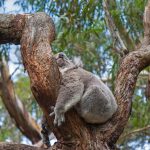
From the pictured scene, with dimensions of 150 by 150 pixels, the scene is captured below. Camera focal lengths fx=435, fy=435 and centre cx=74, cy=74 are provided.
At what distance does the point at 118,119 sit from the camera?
2604 millimetres

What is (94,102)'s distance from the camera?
2.75 meters

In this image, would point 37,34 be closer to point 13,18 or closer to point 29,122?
point 13,18

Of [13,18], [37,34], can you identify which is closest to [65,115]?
[37,34]

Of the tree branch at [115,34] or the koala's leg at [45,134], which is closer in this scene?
the koala's leg at [45,134]

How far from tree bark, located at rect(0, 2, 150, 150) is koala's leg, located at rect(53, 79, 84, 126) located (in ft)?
0.16

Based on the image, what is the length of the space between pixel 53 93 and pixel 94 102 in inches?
18.0

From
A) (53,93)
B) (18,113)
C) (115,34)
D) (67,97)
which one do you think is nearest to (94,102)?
(67,97)

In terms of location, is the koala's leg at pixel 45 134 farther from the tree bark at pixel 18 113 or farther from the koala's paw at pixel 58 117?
the tree bark at pixel 18 113

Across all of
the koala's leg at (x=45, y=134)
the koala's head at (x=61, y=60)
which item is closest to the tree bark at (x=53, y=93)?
the koala's leg at (x=45, y=134)

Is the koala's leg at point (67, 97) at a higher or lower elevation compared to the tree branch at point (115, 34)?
lower

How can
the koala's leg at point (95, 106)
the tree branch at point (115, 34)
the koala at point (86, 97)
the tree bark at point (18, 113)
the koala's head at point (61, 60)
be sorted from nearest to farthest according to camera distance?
the koala at point (86, 97) < the koala's leg at point (95, 106) < the koala's head at point (61, 60) < the tree branch at point (115, 34) < the tree bark at point (18, 113)

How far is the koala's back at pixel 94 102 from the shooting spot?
2.65m

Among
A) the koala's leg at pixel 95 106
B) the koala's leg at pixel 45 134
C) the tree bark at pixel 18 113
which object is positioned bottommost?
the tree bark at pixel 18 113

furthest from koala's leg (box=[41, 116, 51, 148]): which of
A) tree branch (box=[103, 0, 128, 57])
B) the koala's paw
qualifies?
Answer: tree branch (box=[103, 0, 128, 57])
